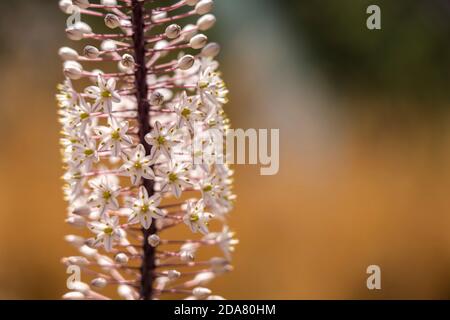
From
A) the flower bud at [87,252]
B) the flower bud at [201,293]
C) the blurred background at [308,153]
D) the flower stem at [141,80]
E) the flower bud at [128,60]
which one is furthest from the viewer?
the blurred background at [308,153]

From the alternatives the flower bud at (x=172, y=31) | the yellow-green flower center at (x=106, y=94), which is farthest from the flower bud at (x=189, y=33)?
the yellow-green flower center at (x=106, y=94)

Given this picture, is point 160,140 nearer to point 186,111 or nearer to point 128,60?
point 186,111

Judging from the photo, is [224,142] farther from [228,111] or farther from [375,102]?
[375,102]

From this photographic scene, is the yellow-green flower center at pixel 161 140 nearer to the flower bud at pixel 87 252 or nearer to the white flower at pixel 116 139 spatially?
the white flower at pixel 116 139

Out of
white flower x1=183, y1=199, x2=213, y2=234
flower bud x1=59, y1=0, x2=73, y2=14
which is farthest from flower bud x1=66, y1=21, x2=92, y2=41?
white flower x1=183, y1=199, x2=213, y2=234

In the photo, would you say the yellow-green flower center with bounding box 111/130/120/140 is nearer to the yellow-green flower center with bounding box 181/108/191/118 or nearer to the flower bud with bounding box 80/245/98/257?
the yellow-green flower center with bounding box 181/108/191/118
